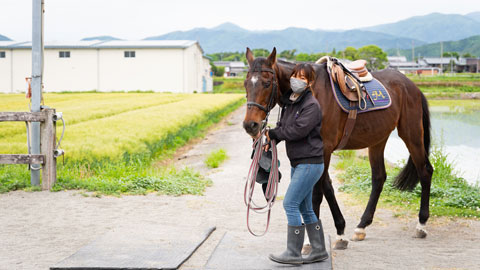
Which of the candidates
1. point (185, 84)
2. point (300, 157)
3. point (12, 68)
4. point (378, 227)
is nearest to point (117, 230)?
point (300, 157)

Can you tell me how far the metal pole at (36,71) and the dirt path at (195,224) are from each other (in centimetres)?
72

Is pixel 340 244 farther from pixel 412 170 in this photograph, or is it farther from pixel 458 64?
pixel 458 64

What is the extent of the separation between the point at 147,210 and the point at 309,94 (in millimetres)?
3723

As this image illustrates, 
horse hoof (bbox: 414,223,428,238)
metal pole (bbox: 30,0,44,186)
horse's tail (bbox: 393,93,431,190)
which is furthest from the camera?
metal pole (bbox: 30,0,44,186)

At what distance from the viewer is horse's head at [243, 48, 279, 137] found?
159 inches

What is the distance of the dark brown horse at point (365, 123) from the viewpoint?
4164 mm

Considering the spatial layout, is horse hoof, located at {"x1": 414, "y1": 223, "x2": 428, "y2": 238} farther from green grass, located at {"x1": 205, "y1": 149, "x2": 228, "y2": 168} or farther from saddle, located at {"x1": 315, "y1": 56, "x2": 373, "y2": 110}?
green grass, located at {"x1": 205, "y1": 149, "x2": 228, "y2": 168}

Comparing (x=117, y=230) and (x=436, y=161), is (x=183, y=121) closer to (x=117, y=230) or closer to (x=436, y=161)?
(x=436, y=161)

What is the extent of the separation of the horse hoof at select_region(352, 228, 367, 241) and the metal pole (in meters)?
5.44

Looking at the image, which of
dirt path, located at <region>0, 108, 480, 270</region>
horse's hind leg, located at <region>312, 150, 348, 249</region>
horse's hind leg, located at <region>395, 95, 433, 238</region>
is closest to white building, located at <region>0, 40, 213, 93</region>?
dirt path, located at <region>0, 108, 480, 270</region>

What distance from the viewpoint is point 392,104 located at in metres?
5.90

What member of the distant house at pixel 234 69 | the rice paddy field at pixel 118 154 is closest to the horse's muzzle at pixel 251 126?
the rice paddy field at pixel 118 154

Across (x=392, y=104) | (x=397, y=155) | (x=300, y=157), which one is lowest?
(x=397, y=155)

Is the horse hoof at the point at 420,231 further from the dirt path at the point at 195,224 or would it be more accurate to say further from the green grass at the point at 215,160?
the green grass at the point at 215,160
